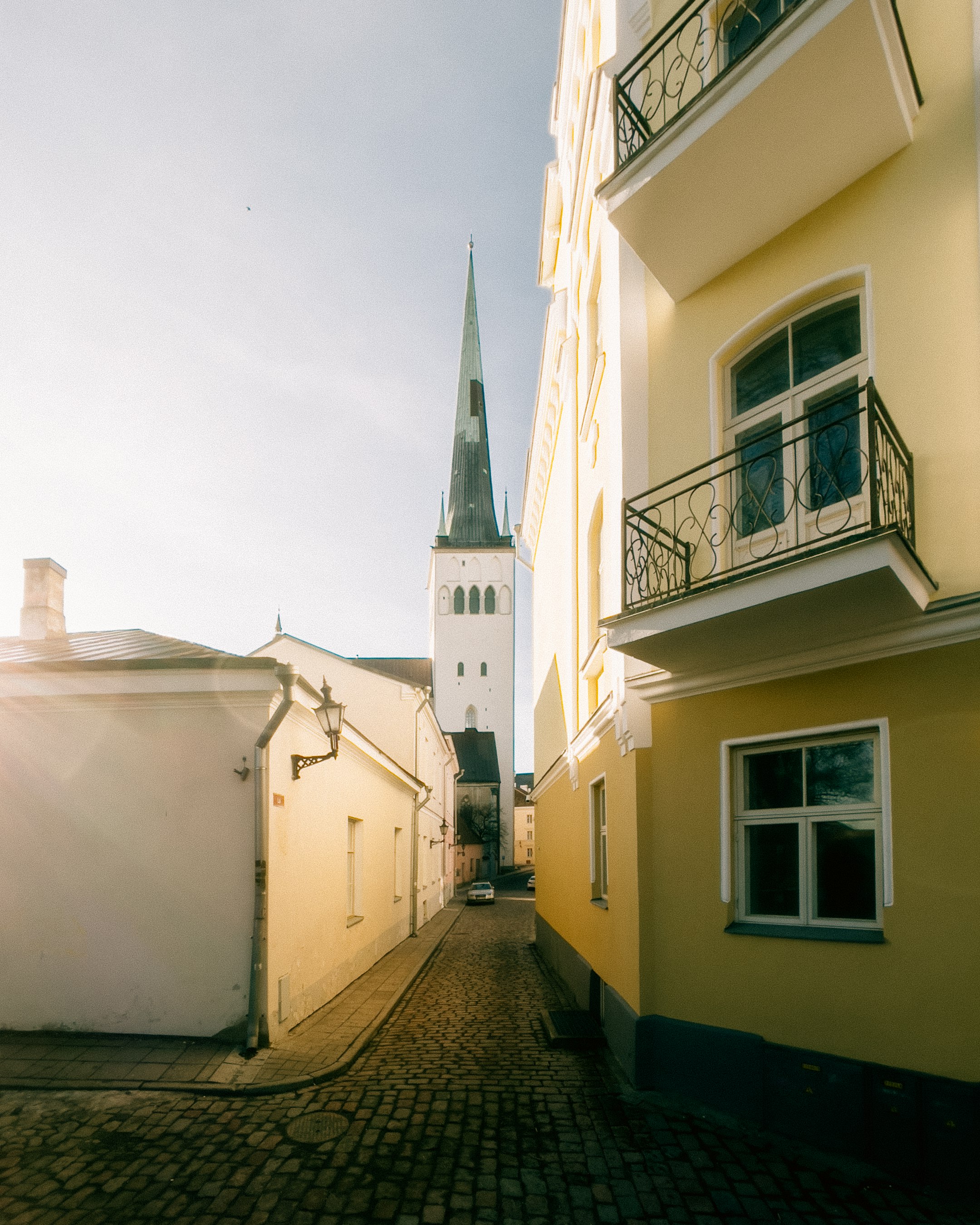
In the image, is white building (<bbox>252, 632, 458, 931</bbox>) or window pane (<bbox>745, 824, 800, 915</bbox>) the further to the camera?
white building (<bbox>252, 632, 458, 931</bbox>)

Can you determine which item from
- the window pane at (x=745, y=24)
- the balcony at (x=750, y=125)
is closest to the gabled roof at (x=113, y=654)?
the balcony at (x=750, y=125)

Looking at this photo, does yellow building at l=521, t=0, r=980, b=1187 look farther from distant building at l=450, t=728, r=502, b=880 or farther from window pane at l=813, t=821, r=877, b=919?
distant building at l=450, t=728, r=502, b=880

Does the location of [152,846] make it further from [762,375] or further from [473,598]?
[473,598]

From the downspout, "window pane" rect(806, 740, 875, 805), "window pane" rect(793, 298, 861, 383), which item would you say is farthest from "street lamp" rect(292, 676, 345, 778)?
the downspout

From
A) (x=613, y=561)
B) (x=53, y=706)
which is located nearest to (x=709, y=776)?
(x=613, y=561)

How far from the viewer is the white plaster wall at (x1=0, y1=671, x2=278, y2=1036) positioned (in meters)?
7.95

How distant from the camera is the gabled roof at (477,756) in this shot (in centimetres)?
6072

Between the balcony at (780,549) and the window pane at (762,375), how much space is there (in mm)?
376

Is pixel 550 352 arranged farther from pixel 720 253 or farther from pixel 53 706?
pixel 53 706

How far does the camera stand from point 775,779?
6.21 m

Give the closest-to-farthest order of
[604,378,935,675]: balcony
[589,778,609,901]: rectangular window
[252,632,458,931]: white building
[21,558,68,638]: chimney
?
[604,378,935,675]: balcony, [589,778,609,901]: rectangular window, [21,558,68,638]: chimney, [252,632,458,931]: white building

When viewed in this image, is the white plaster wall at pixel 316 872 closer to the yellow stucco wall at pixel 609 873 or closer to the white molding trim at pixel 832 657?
the yellow stucco wall at pixel 609 873

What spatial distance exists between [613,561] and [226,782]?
4.36 metres

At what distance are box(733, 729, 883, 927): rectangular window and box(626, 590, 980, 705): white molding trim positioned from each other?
1.61ft
